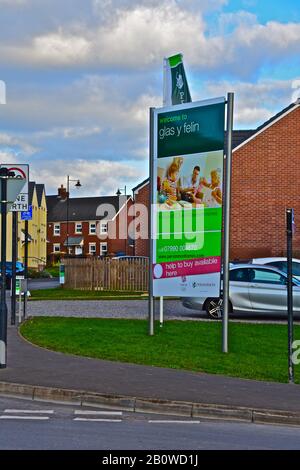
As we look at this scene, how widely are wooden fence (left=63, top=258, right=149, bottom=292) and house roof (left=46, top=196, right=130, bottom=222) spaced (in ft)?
251

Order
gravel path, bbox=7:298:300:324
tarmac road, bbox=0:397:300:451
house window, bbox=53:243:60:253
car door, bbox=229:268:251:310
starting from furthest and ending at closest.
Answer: house window, bbox=53:243:60:253
gravel path, bbox=7:298:300:324
car door, bbox=229:268:251:310
tarmac road, bbox=0:397:300:451

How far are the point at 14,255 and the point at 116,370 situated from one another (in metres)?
7.47

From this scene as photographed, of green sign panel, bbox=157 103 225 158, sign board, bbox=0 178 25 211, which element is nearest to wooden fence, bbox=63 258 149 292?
green sign panel, bbox=157 103 225 158

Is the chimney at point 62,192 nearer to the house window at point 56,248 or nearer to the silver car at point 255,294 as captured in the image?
the house window at point 56,248

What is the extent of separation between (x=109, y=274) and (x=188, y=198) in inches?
768

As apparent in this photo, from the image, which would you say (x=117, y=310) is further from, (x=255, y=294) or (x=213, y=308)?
(x=255, y=294)

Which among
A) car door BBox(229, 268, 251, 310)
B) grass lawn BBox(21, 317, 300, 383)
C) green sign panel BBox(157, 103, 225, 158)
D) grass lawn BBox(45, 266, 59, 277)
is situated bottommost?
grass lawn BBox(45, 266, 59, 277)

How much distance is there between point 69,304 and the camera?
26.6 meters

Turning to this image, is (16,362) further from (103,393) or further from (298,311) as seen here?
(298,311)

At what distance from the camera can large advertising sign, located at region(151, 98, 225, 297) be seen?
16.0 metres

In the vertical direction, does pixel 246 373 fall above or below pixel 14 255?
below

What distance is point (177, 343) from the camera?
1567cm

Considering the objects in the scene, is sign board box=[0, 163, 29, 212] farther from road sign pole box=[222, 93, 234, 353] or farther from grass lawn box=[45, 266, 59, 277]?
grass lawn box=[45, 266, 59, 277]
